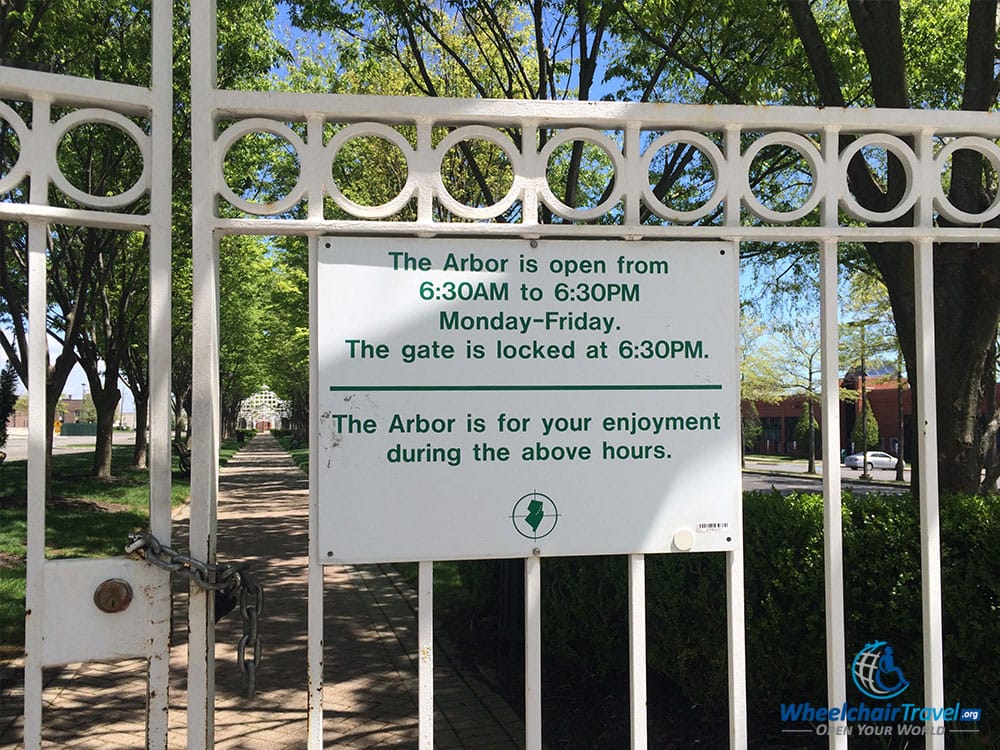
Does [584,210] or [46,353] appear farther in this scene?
[584,210]

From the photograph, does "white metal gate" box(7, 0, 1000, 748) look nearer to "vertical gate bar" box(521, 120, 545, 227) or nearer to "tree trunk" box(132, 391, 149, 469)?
"vertical gate bar" box(521, 120, 545, 227)

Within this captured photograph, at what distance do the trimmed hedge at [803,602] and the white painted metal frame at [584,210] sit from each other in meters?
1.15

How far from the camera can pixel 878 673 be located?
11.5 ft

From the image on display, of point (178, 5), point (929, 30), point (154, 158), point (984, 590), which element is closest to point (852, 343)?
point (929, 30)

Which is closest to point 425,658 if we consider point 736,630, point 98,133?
point 736,630

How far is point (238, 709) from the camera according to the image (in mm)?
4523

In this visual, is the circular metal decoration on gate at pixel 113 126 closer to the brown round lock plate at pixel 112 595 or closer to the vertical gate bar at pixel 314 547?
the vertical gate bar at pixel 314 547

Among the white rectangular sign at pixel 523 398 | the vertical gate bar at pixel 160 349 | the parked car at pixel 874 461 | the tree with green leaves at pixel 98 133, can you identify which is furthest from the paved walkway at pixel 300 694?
the parked car at pixel 874 461

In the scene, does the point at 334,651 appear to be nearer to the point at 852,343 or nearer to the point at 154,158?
the point at 154,158

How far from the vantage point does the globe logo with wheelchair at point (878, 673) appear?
338 centimetres

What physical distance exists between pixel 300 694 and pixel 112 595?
3.13 meters

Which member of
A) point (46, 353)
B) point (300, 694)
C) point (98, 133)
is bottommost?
point (300, 694)

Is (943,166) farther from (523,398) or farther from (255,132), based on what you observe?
(255,132)

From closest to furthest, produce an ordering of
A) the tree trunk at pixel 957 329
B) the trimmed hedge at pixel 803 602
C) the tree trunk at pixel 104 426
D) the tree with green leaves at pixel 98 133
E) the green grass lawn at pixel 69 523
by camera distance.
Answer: the trimmed hedge at pixel 803 602 → the tree trunk at pixel 957 329 → the green grass lawn at pixel 69 523 → the tree with green leaves at pixel 98 133 → the tree trunk at pixel 104 426
